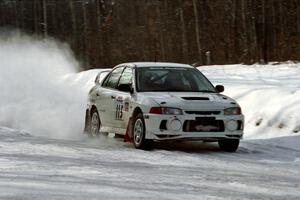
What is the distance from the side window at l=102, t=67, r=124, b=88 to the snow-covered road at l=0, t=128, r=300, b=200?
3.95ft

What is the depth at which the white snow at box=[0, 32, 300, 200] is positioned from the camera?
22.4ft

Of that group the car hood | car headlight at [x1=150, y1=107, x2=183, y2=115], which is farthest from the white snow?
the car hood

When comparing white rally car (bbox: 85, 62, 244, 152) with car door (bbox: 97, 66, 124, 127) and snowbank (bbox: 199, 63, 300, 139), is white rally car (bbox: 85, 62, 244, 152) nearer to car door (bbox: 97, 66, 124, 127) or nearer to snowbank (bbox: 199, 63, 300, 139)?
car door (bbox: 97, 66, 124, 127)

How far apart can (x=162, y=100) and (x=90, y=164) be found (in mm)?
2180

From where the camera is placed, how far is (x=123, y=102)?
1134 cm

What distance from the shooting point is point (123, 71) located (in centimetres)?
1219

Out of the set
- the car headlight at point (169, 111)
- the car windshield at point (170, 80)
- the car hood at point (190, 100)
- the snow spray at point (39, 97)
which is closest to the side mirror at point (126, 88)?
the car windshield at point (170, 80)

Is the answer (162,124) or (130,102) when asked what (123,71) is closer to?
(130,102)

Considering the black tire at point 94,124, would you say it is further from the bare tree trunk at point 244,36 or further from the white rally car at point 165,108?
the bare tree trunk at point 244,36

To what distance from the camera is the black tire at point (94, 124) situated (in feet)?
41.4

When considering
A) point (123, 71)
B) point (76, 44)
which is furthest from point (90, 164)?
point (76, 44)

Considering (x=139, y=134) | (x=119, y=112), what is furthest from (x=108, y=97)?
(x=139, y=134)

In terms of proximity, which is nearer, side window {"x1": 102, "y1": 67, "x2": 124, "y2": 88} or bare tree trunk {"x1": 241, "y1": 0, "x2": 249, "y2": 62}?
side window {"x1": 102, "y1": 67, "x2": 124, "y2": 88}

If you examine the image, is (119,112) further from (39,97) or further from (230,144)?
(39,97)
